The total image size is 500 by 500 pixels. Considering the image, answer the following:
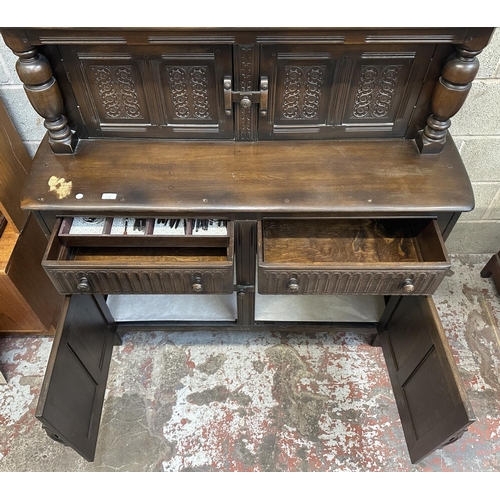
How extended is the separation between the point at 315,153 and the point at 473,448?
3.85 ft

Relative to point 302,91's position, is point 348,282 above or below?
below

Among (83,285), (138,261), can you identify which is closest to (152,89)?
(138,261)

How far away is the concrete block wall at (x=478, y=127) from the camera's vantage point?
4.45 feet

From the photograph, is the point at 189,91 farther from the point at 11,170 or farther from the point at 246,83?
the point at 11,170

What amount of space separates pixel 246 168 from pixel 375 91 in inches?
16.7

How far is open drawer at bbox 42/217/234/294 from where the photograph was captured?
116 cm

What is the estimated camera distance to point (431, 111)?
125 centimetres

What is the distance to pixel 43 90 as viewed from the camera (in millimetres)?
1130

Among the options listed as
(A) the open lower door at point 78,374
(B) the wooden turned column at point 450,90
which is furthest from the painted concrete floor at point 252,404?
(B) the wooden turned column at point 450,90

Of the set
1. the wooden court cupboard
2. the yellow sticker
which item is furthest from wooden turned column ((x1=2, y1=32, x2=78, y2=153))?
the yellow sticker

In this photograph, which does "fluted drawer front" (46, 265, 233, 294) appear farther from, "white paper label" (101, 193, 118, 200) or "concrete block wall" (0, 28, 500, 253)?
"concrete block wall" (0, 28, 500, 253)

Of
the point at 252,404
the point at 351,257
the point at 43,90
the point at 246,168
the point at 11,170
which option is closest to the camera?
the point at 43,90

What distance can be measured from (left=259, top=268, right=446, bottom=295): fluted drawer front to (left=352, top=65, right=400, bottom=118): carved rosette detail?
1.57 ft
